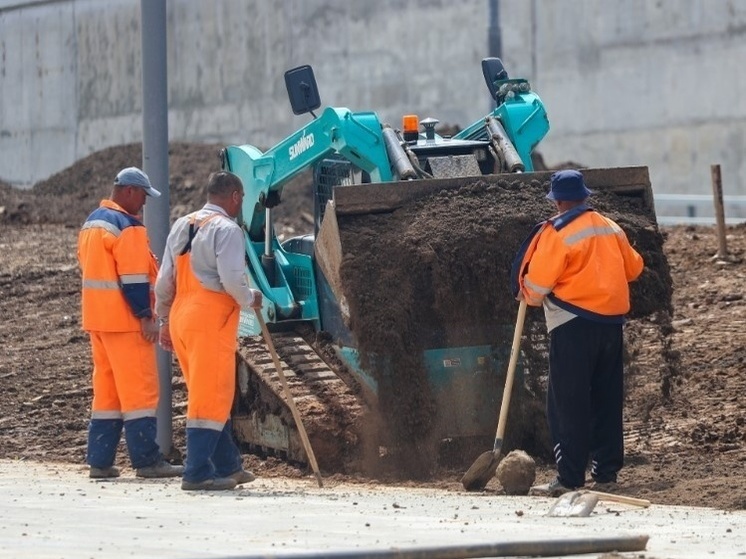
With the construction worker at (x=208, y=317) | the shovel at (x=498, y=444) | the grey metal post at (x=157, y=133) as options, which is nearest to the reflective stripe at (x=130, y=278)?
the construction worker at (x=208, y=317)

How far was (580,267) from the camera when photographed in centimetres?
935

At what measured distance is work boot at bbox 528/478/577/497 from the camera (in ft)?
30.4

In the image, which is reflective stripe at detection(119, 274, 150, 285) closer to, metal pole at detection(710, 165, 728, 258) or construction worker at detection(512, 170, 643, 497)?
construction worker at detection(512, 170, 643, 497)

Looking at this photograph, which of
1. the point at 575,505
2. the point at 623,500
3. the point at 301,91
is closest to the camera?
the point at 575,505

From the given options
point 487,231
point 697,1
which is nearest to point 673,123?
point 697,1

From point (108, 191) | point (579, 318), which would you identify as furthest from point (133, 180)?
point (108, 191)

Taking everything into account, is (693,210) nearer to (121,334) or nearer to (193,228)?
(121,334)

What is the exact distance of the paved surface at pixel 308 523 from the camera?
6758mm

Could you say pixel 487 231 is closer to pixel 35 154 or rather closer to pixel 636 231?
pixel 636 231

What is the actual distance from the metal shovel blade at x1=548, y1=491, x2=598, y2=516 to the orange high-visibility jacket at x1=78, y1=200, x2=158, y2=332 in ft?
10.6

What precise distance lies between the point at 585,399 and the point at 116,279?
309cm

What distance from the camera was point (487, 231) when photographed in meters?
10.2

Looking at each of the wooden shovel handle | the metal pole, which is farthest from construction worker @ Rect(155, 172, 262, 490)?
the metal pole

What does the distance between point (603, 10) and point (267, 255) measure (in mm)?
15029
